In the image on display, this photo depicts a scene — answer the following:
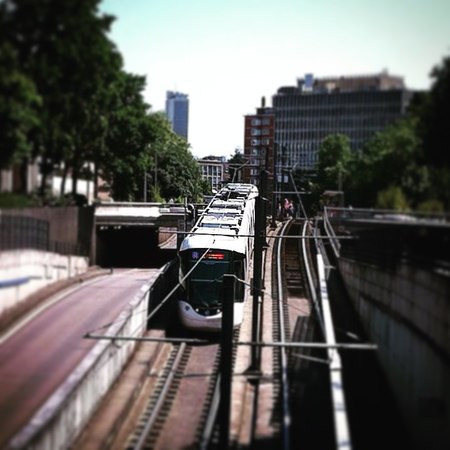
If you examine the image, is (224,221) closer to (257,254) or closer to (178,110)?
(257,254)

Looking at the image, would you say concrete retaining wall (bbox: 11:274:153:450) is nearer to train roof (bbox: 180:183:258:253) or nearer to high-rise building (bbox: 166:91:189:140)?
train roof (bbox: 180:183:258:253)

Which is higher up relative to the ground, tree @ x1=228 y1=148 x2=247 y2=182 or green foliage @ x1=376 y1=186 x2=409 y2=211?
tree @ x1=228 y1=148 x2=247 y2=182

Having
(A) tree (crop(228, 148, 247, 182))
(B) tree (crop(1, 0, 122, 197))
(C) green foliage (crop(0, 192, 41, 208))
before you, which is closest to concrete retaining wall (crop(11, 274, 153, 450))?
(C) green foliage (crop(0, 192, 41, 208))

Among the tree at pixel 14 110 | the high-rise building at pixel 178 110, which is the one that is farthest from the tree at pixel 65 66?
the high-rise building at pixel 178 110

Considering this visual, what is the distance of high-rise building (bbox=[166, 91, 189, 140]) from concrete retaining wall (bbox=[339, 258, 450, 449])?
540 centimetres

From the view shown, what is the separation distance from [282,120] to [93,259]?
15.7 ft

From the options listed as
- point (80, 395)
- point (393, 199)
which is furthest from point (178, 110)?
point (80, 395)

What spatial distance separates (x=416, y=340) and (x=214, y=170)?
8.28 metres

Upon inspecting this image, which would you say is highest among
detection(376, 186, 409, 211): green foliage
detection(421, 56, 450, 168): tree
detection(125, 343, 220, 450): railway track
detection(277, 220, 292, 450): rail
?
detection(421, 56, 450, 168): tree

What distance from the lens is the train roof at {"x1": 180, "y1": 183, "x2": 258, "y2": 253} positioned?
2042 centimetres

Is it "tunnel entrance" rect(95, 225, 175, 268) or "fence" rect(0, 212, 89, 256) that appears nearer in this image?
"fence" rect(0, 212, 89, 256)

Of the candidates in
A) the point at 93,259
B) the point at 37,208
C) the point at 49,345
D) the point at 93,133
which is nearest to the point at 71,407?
the point at 49,345

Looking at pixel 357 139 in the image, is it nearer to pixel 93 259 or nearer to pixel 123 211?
pixel 123 211

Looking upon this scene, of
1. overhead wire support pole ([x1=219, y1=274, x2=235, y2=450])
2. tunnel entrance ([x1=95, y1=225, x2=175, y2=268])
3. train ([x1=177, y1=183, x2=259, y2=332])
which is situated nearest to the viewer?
overhead wire support pole ([x1=219, y1=274, x2=235, y2=450])
